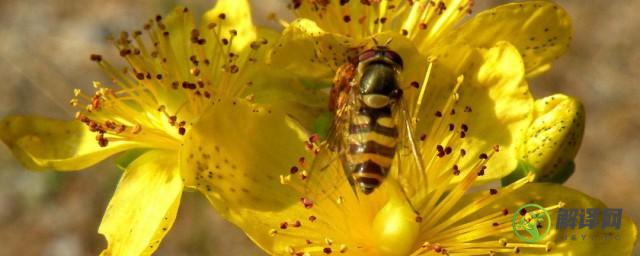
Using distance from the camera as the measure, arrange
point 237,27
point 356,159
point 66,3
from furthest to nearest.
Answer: point 66,3, point 237,27, point 356,159

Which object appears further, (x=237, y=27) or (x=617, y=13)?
(x=617, y=13)

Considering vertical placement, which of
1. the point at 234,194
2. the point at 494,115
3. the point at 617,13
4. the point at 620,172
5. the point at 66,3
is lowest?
the point at 234,194

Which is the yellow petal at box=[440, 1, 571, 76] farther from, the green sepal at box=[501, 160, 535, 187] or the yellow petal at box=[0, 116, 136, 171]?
the yellow petal at box=[0, 116, 136, 171]

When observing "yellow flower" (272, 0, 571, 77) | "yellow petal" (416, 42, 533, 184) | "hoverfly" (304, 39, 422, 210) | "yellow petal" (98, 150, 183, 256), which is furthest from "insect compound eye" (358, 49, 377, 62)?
"yellow petal" (98, 150, 183, 256)

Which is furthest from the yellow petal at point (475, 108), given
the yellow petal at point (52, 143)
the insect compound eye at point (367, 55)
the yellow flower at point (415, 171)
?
the yellow petal at point (52, 143)

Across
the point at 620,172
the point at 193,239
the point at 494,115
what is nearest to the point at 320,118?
the point at 494,115

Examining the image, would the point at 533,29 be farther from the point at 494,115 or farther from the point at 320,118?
the point at 320,118
